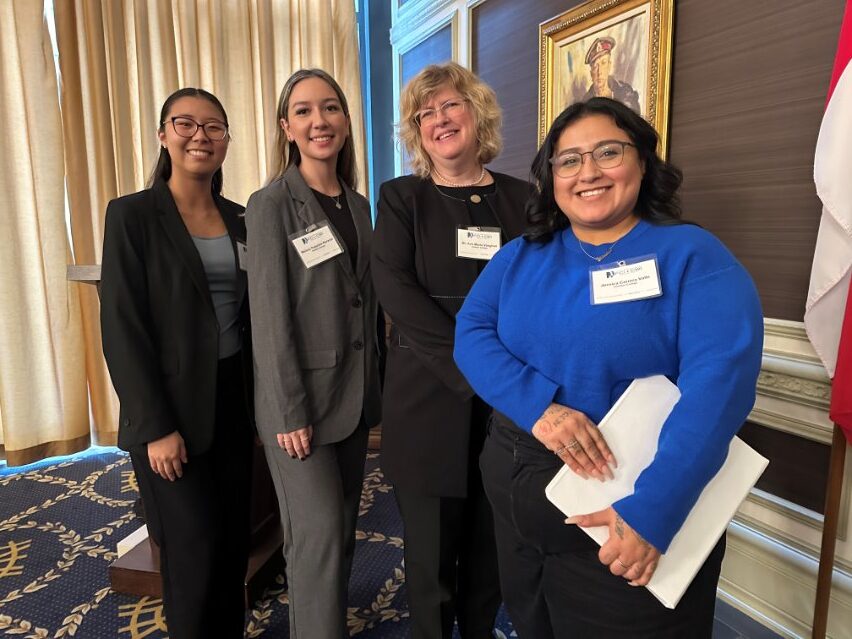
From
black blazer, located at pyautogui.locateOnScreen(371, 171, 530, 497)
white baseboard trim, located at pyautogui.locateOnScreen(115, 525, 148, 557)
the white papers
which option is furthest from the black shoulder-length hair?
white baseboard trim, located at pyautogui.locateOnScreen(115, 525, 148, 557)

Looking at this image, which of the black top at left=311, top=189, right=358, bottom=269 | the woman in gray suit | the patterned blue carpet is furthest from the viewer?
the patterned blue carpet

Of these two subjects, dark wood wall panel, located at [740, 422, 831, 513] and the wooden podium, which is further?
the wooden podium

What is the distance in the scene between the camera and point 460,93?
1.53 meters

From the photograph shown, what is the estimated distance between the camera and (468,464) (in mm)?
1488

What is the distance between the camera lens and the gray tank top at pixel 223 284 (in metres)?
1.55

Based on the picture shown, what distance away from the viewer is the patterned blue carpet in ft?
6.57

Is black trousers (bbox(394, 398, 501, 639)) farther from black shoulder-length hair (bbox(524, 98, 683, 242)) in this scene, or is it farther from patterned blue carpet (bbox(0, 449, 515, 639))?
black shoulder-length hair (bbox(524, 98, 683, 242))

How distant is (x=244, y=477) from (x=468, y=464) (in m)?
0.68

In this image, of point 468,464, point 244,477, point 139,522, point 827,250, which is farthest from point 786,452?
point 139,522

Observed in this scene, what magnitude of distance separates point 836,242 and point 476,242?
3.25 feet

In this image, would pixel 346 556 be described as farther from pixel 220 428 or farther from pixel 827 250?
pixel 827 250

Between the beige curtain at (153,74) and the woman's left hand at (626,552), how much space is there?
361cm

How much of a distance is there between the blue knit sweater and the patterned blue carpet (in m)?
1.35

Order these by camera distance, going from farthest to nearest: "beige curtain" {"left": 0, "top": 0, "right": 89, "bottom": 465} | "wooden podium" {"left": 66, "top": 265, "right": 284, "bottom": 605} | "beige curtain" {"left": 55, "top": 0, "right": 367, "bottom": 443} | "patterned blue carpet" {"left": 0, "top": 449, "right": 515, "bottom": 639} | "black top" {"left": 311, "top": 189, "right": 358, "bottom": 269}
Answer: "beige curtain" {"left": 55, "top": 0, "right": 367, "bottom": 443}, "beige curtain" {"left": 0, "top": 0, "right": 89, "bottom": 465}, "wooden podium" {"left": 66, "top": 265, "right": 284, "bottom": 605}, "patterned blue carpet" {"left": 0, "top": 449, "right": 515, "bottom": 639}, "black top" {"left": 311, "top": 189, "right": 358, "bottom": 269}
